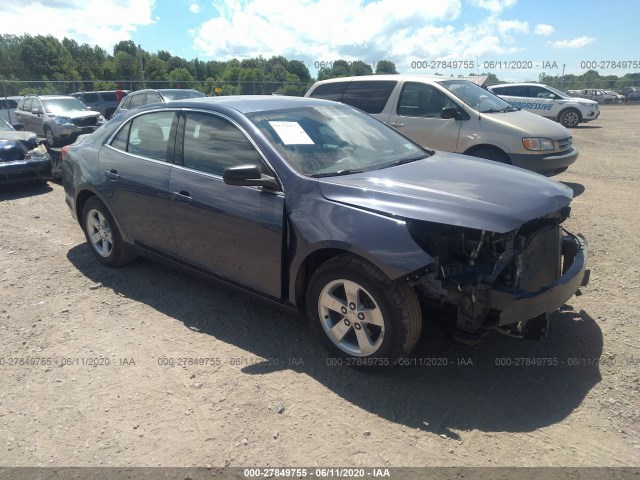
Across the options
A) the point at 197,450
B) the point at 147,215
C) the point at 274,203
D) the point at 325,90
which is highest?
the point at 325,90

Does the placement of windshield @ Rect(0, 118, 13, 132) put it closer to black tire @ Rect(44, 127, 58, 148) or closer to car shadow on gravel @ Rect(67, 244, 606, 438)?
black tire @ Rect(44, 127, 58, 148)

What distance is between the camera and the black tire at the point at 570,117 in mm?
18156

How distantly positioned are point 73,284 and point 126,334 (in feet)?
4.25

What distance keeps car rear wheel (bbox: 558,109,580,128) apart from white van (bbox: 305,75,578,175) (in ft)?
40.3

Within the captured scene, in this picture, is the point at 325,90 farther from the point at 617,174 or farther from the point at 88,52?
the point at 88,52

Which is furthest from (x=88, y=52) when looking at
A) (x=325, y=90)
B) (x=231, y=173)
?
(x=231, y=173)

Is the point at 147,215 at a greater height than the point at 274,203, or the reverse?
the point at 274,203

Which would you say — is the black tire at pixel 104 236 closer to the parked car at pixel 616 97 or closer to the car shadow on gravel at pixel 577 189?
the car shadow on gravel at pixel 577 189

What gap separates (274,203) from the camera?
3.30m

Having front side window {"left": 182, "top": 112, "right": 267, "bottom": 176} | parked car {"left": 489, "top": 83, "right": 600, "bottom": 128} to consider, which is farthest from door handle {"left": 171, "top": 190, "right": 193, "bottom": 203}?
parked car {"left": 489, "top": 83, "right": 600, "bottom": 128}

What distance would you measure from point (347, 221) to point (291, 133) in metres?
1.02

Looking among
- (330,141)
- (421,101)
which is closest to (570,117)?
(421,101)

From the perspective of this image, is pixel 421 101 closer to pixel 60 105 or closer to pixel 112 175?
pixel 112 175

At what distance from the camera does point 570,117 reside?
18.3 meters
